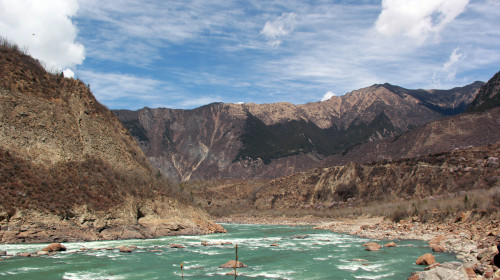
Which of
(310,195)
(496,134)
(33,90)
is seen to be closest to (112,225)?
(33,90)

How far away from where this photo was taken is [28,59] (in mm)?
49844

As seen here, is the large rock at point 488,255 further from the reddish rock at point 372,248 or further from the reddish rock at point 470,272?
the reddish rock at point 372,248

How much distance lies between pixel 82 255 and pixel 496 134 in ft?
354

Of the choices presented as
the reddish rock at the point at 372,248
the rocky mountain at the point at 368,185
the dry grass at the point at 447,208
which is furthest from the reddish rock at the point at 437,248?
the rocky mountain at the point at 368,185

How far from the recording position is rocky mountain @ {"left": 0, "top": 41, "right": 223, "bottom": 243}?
33281 millimetres

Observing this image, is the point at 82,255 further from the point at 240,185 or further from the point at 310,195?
the point at 240,185

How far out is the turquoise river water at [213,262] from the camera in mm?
21438

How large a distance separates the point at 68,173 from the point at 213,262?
20731 millimetres

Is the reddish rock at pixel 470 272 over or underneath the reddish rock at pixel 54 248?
over

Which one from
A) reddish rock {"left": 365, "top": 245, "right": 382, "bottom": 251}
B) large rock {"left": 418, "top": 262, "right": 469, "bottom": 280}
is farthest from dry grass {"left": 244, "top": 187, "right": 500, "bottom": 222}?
large rock {"left": 418, "top": 262, "right": 469, "bottom": 280}

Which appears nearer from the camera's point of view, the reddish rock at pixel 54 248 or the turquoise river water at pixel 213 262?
the turquoise river water at pixel 213 262

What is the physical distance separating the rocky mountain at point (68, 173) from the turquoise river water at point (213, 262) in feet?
9.48

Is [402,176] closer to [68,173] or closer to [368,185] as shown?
[368,185]

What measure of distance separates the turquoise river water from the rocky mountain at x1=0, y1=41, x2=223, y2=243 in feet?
9.48
